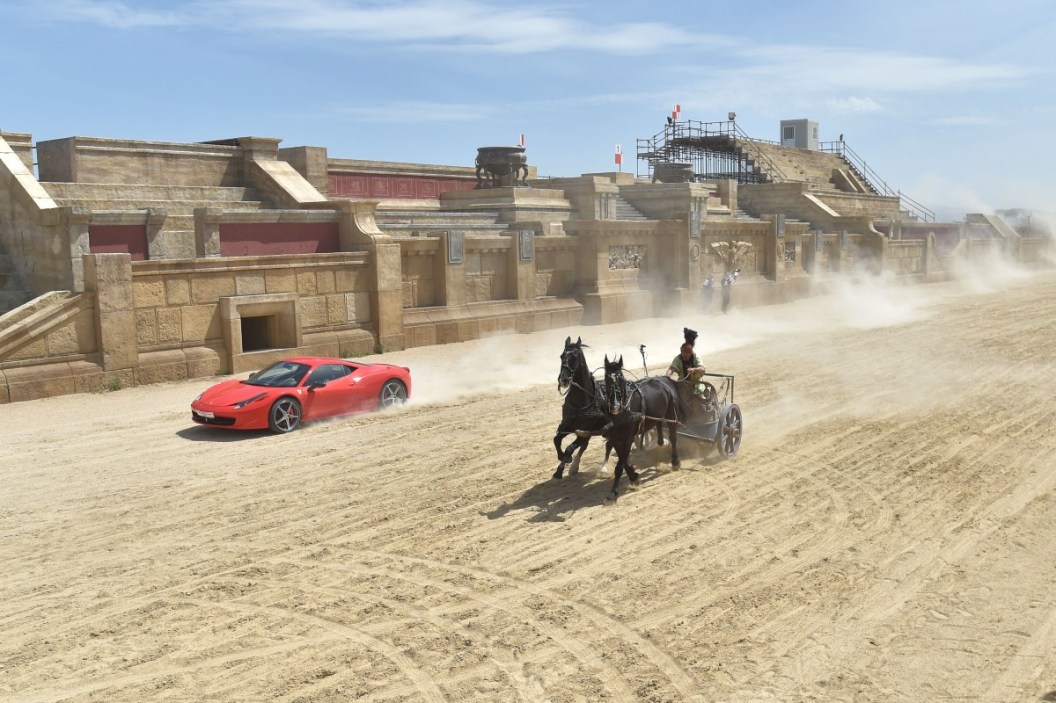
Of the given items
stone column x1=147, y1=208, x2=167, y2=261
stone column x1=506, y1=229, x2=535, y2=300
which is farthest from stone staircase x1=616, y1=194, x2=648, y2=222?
stone column x1=147, y1=208, x2=167, y2=261

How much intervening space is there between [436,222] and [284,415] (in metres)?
13.8

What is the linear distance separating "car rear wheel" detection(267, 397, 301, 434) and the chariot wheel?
603cm

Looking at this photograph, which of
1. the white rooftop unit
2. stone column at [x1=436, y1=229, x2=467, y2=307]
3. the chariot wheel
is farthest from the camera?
the white rooftop unit

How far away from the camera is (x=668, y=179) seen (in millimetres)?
39250

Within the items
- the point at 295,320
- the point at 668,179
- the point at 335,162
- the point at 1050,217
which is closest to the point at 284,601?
the point at 295,320

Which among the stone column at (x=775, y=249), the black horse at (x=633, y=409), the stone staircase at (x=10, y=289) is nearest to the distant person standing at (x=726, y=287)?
the stone column at (x=775, y=249)

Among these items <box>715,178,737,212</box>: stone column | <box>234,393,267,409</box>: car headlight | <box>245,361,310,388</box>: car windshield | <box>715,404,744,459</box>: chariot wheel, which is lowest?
<box>715,404,744,459</box>: chariot wheel

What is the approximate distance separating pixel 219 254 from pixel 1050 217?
211 feet

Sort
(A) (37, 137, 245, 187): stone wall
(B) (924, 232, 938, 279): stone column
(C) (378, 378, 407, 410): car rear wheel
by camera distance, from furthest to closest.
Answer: (B) (924, 232, 938, 279): stone column, (A) (37, 137, 245, 187): stone wall, (C) (378, 378, 407, 410): car rear wheel

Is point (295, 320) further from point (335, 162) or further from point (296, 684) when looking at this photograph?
point (296, 684)

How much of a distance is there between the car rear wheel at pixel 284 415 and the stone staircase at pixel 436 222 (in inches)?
434

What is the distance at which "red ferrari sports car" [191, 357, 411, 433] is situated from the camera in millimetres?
13781

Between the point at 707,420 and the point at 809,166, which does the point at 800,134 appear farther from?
the point at 707,420

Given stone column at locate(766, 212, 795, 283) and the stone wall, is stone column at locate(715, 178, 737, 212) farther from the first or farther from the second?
the stone wall
